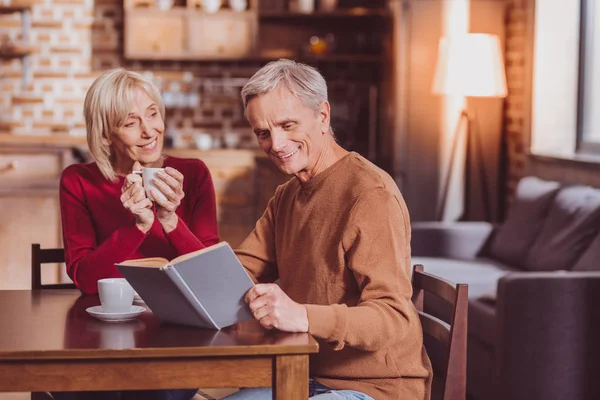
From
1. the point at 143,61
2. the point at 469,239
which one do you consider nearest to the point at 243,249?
the point at 469,239

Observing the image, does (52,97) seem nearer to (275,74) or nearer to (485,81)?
(485,81)

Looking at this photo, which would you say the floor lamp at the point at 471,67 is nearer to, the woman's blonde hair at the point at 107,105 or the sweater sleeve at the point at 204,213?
the sweater sleeve at the point at 204,213

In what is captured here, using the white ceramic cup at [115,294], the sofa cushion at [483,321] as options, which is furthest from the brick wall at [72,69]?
the white ceramic cup at [115,294]

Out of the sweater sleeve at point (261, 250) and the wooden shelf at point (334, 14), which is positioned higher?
the wooden shelf at point (334, 14)

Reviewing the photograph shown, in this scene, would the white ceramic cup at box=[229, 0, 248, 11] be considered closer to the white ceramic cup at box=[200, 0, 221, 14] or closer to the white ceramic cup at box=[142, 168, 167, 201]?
the white ceramic cup at box=[200, 0, 221, 14]

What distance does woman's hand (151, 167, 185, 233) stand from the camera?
2.09m

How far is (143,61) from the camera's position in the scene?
700 centimetres

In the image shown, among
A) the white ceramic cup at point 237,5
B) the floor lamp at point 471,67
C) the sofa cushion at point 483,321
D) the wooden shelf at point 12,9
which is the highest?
the white ceramic cup at point 237,5

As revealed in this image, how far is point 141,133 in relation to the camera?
245 cm

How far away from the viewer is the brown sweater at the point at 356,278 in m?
1.73

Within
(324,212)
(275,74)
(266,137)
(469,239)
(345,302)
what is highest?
(275,74)

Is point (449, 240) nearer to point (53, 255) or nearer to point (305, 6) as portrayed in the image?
point (53, 255)

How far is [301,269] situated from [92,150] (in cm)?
82

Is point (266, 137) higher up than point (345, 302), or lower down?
higher up
